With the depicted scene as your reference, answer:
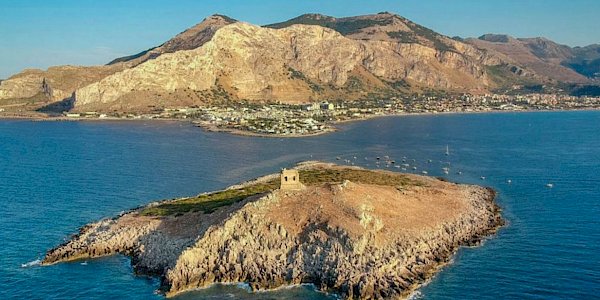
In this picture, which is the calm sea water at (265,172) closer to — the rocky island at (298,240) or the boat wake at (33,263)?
the boat wake at (33,263)

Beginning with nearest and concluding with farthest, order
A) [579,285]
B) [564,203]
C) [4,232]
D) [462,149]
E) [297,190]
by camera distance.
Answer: [579,285] < [297,190] < [4,232] < [564,203] < [462,149]

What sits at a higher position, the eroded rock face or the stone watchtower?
the stone watchtower

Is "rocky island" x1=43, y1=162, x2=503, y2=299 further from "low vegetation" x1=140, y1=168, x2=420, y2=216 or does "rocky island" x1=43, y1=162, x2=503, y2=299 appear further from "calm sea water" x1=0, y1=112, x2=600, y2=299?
"calm sea water" x1=0, y1=112, x2=600, y2=299

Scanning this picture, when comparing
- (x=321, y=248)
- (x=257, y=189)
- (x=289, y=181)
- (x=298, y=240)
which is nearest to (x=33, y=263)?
(x=298, y=240)

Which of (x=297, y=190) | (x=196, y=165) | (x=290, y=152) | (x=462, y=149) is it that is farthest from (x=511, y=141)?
(x=297, y=190)

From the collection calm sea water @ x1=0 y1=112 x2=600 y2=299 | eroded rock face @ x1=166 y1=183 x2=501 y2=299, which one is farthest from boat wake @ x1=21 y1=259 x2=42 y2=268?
eroded rock face @ x1=166 y1=183 x2=501 y2=299

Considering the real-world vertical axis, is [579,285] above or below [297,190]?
below

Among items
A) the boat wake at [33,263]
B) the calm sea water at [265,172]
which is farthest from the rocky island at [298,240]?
the calm sea water at [265,172]

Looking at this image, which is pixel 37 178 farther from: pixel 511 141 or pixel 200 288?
pixel 511 141

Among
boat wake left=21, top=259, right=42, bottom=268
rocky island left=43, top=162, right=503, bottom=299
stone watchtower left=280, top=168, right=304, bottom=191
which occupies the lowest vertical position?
boat wake left=21, top=259, right=42, bottom=268
